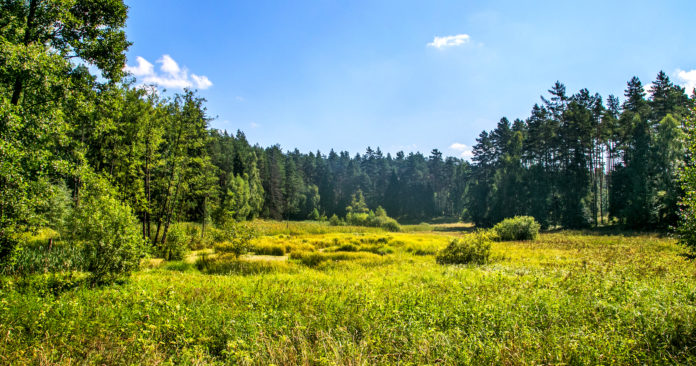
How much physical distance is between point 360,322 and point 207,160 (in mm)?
18373

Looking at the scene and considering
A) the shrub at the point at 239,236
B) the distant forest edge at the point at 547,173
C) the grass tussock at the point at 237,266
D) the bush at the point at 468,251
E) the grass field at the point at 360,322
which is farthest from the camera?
the distant forest edge at the point at 547,173

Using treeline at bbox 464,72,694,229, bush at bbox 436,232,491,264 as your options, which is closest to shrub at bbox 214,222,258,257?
bush at bbox 436,232,491,264

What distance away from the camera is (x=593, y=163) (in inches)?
1817

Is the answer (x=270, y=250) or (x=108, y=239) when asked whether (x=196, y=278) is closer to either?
(x=108, y=239)

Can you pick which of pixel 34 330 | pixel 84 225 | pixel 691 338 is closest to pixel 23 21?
pixel 84 225

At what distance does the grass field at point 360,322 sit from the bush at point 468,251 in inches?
218

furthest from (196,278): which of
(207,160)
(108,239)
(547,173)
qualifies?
(547,173)

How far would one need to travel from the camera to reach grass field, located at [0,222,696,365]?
4.76 metres

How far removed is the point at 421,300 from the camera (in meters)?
7.45

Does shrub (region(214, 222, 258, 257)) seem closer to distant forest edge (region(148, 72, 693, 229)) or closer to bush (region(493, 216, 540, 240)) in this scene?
distant forest edge (region(148, 72, 693, 229))

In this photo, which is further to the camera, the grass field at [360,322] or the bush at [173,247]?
the bush at [173,247]

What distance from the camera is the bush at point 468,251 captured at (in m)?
15.6

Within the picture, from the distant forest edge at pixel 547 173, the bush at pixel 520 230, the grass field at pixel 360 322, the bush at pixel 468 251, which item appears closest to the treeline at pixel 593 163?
the distant forest edge at pixel 547 173

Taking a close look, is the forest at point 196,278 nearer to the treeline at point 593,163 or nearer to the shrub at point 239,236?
the shrub at point 239,236
